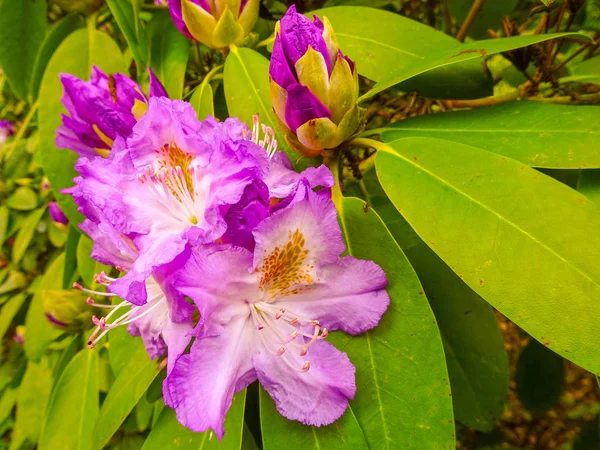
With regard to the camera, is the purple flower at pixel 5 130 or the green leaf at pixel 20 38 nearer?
the green leaf at pixel 20 38

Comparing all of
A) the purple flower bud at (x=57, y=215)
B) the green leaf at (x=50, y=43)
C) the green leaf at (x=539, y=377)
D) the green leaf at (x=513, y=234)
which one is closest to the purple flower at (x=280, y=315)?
the green leaf at (x=513, y=234)

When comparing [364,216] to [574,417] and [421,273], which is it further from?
[574,417]

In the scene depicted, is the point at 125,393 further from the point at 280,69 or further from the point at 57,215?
the point at 57,215

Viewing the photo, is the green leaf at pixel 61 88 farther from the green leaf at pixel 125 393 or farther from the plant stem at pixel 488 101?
the plant stem at pixel 488 101

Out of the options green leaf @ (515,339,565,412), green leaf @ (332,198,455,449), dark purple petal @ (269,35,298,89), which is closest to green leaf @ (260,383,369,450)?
green leaf @ (332,198,455,449)

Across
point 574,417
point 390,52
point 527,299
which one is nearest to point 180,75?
point 390,52

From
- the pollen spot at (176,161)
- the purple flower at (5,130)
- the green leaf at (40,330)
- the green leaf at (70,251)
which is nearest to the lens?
the pollen spot at (176,161)
